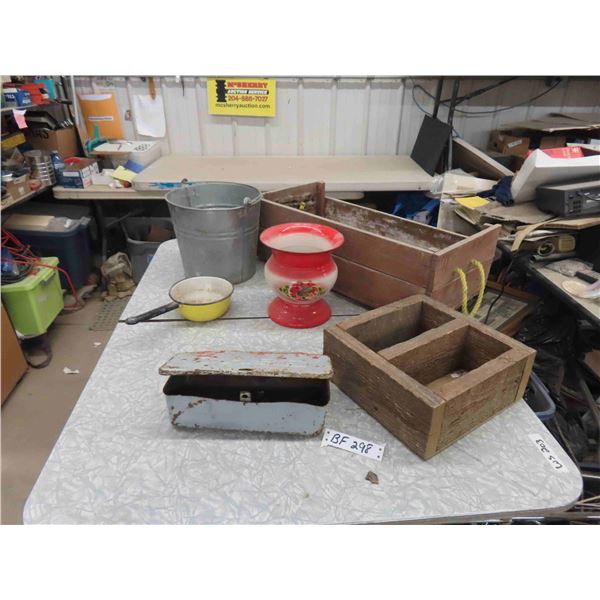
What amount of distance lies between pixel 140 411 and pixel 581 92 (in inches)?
116

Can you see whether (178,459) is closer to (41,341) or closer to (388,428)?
(388,428)

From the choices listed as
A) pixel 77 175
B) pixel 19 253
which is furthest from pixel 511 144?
pixel 19 253

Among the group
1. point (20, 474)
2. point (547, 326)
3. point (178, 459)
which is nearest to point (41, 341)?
point (20, 474)

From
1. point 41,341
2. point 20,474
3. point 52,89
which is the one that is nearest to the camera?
point 20,474

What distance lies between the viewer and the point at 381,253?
102 cm

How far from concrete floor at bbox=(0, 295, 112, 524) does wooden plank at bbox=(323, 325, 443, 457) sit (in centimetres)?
112

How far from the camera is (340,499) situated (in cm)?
65

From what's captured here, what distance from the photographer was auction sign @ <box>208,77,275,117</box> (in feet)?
7.80

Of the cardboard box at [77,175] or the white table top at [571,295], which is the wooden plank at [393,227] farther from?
the cardboard box at [77,175]

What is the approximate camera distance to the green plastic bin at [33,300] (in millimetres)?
1872

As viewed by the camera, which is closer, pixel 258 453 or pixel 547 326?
pixel 258 453

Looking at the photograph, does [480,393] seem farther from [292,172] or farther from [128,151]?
[128,151]

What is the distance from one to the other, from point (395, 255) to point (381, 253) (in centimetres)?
4

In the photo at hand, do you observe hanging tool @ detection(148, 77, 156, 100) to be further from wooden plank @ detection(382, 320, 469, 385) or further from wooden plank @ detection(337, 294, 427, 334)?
wooden plank @ detection(382, 320, 469, 385)
